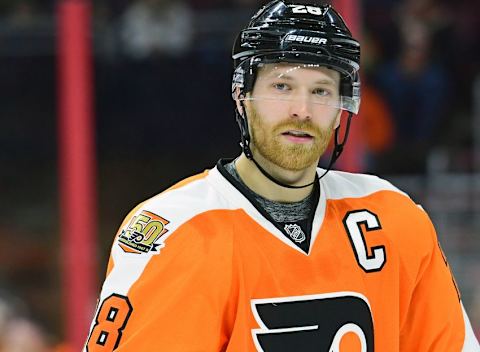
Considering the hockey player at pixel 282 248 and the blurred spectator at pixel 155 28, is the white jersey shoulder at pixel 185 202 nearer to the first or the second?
the hockey player at pixel 282 248

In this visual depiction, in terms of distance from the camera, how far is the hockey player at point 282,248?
5.48 ft

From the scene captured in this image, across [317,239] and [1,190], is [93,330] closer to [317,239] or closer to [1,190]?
[317,239]

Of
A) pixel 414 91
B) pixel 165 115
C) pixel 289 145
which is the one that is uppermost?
pixel 289 145

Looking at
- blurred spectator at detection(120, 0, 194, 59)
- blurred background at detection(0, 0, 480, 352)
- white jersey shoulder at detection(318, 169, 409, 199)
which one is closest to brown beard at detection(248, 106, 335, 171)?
white jersey shoulder at detection(318, 169, 409, 199)

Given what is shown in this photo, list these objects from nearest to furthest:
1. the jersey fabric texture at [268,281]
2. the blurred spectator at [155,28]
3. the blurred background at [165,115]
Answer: the jersey fabric texture at [268,281], the blurred background at [165,115], the blurred spectator at [155,28]

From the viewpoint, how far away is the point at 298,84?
1.73 meters

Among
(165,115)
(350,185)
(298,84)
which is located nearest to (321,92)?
(298,84)

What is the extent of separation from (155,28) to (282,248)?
3063mm

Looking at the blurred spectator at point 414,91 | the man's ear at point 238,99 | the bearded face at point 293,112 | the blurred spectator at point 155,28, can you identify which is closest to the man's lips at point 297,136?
the bearded face at point 293,112

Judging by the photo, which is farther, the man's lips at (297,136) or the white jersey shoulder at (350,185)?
the white jersey shoulder at (350,185)

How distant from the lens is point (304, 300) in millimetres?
1724

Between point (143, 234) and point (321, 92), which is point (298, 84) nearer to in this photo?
point (321, 92)

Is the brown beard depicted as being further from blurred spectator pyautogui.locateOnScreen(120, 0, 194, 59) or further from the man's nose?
blurred spectator pyautogui.locateOnScreen(120, 0, 194, 59)

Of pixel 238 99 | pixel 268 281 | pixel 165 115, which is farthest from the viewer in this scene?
pixel 165 115
